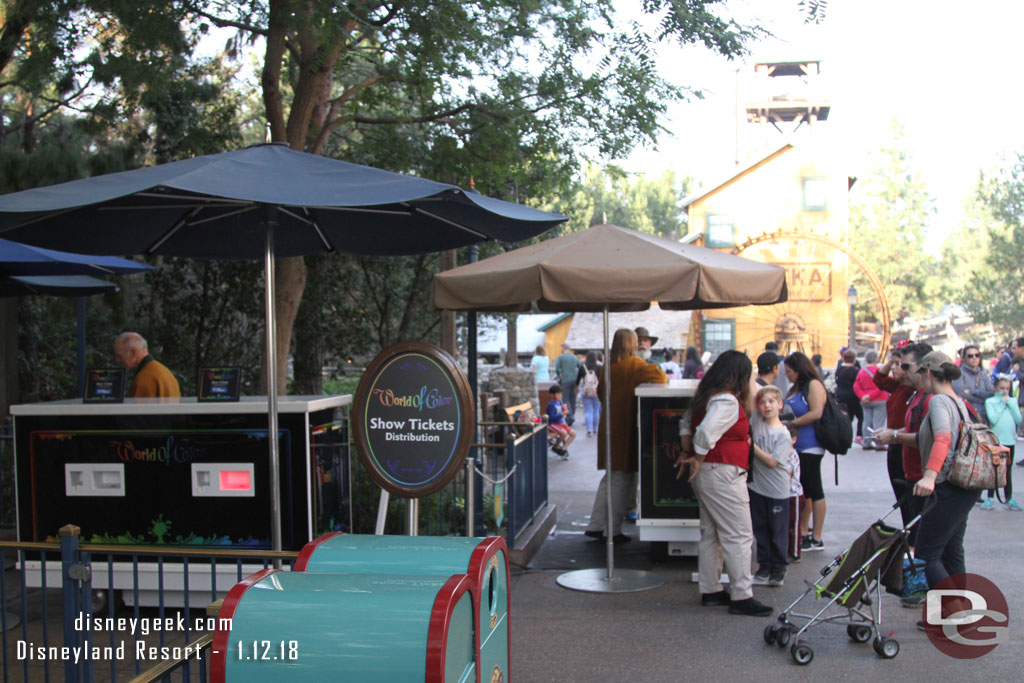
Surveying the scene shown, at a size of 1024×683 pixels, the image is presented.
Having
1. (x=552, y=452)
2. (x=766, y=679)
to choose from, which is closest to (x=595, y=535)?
(x=766, y=679)

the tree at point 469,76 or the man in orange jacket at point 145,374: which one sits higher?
the tree at point 469,76

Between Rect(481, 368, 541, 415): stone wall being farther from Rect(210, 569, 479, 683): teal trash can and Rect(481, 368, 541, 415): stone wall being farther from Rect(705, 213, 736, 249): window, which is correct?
Rect(705, 213, 736, 249): window

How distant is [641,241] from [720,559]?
2.33 metres

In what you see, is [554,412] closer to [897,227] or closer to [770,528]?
[770,528]

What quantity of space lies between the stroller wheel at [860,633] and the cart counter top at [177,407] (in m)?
3.57

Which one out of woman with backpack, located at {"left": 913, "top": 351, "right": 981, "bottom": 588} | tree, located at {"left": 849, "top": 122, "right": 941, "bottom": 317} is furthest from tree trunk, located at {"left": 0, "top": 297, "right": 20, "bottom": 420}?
tree, located at {"left": 849, "top": 122, "right": 941, "bottom": 317}

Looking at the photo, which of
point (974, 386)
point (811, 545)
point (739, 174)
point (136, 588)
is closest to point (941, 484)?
point (811, 545)

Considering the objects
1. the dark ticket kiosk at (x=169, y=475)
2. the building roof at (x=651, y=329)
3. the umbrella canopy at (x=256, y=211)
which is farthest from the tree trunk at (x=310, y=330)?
the building roof at (x=651, y=329)

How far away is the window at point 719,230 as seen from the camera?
35.9 meters

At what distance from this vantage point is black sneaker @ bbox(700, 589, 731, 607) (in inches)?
253

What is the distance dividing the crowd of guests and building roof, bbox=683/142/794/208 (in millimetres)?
26874

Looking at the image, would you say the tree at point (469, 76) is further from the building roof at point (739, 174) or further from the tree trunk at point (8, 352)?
the building roof at point (739, 174)

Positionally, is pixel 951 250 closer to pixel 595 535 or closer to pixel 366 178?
pixel 595 535

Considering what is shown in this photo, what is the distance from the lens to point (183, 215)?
5.58 meters
